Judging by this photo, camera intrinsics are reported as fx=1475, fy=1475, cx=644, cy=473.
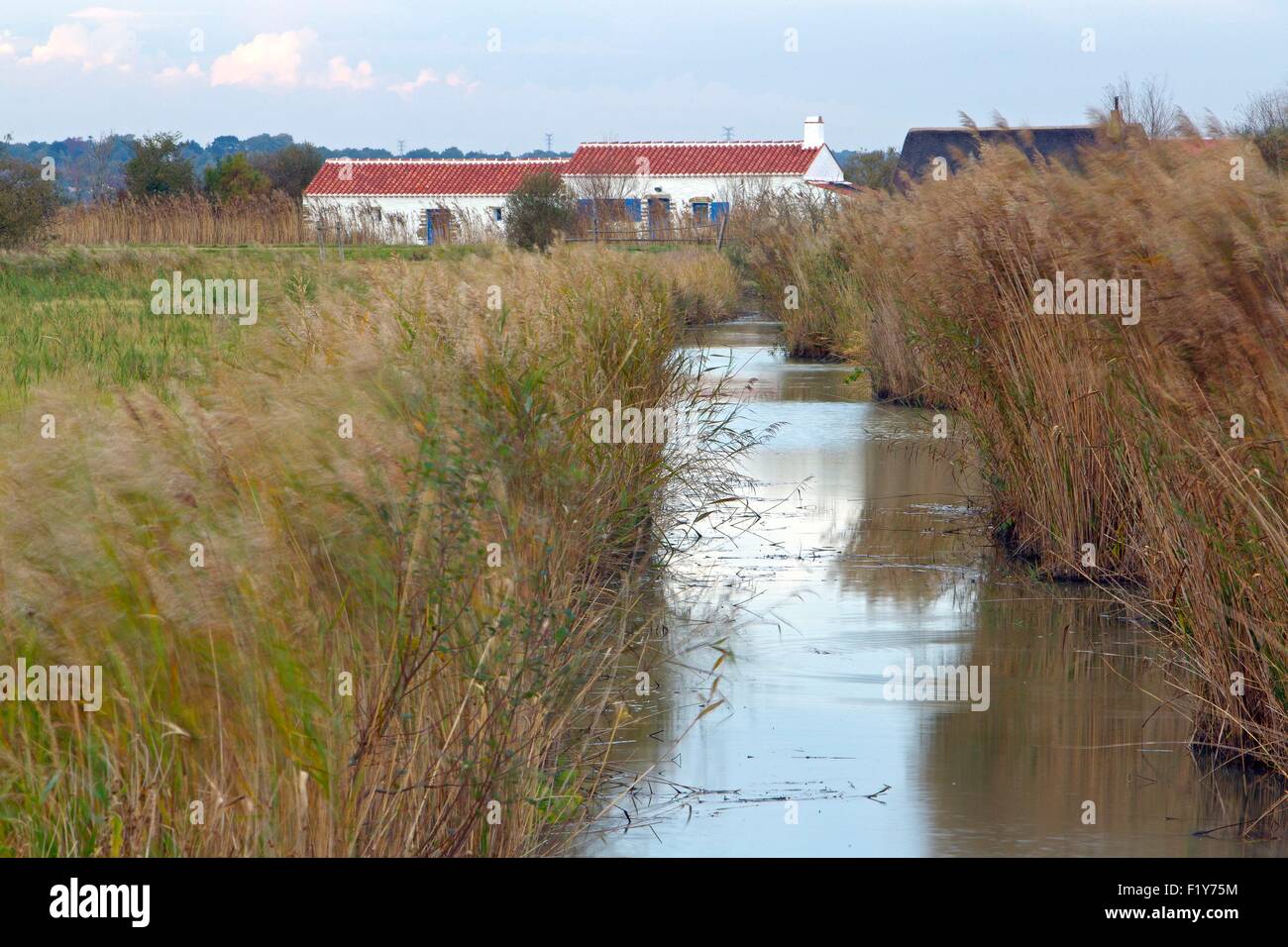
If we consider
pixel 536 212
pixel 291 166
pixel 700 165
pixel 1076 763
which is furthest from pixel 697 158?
pixel 1076 763

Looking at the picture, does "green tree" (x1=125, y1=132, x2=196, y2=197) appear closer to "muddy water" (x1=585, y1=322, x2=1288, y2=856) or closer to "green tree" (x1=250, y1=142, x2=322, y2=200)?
"green tree" (x1=250, y1=142, x2=322, y2=200)

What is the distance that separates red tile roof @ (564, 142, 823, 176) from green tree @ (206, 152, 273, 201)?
1145 centimetres

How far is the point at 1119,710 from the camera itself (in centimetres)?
570

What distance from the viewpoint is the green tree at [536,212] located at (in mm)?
34875

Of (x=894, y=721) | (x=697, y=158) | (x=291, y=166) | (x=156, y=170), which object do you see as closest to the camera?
(x=894, y=721)

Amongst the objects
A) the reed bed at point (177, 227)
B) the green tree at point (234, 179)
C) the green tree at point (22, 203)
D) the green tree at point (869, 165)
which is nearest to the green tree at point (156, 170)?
the green tree at point (234, 179)

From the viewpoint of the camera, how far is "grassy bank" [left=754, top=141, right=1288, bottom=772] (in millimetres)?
4648

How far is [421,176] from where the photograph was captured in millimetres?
60125

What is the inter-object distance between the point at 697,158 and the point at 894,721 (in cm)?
5623

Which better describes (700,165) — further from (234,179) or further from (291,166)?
(291,166)

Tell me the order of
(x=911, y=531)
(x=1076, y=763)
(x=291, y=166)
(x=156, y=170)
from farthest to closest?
(x=291, y=166), (x=156, y=170), (x=911, y=531), (x=1076, y=763)

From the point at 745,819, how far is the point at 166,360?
7.36 metres

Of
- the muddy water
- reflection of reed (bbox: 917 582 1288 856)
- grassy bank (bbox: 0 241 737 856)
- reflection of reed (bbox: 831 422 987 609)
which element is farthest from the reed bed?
grassy bank (bbox: 0 241 737 856)
